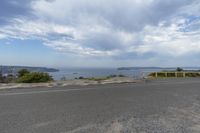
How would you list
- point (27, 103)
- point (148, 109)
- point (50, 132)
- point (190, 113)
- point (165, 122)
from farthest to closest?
point (27, 103)
point (148, 109)
point (190, 113)
point (165, 122)
point (50, 132)

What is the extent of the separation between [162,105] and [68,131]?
16.2ft

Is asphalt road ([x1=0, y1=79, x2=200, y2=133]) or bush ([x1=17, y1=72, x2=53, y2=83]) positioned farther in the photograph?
bush ([x1=17, y1=72, x2=53, y2=83])

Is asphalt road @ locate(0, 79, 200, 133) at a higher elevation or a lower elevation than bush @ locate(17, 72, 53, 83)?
lower

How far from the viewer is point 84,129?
223 inches

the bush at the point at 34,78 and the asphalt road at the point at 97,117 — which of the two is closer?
the asphalt road at the point at 97,117

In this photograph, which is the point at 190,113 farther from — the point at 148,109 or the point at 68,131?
the point at 68,131

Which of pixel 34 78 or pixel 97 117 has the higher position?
pixel 34 78

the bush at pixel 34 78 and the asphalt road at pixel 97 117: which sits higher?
the bush at pixel 34 78

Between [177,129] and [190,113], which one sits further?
[190,113]

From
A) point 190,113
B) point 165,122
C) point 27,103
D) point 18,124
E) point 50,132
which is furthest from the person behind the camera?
point 27,103

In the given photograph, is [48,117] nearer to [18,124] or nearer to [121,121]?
[18,124]

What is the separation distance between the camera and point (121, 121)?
6.52 metres

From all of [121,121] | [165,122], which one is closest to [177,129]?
[165,122]

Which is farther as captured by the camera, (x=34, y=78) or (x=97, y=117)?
(x=34, y=78)
